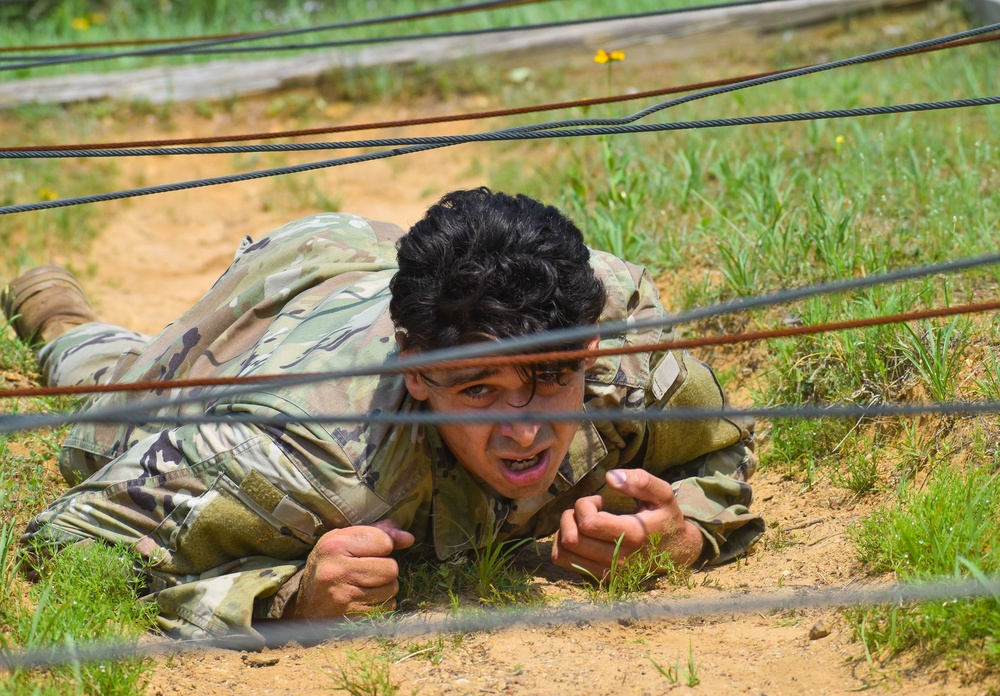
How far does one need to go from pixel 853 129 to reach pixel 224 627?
3.69 m

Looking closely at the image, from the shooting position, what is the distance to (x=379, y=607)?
2.59 metres

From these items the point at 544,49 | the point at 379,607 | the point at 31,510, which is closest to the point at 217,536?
the point at 379,607

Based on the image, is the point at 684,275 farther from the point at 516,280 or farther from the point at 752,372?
the point at 516,280

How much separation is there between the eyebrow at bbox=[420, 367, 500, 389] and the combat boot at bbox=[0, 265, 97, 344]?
2.10 meters

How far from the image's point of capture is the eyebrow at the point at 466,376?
2.39 m

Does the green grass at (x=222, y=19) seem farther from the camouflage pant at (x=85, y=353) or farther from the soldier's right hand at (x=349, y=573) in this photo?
the soldier's right hand at (x=349, y=573)

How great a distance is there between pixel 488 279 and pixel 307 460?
0.59m

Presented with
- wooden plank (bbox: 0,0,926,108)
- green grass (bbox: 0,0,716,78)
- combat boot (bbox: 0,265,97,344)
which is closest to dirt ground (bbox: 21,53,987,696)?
combat boot (bbox: 0,265,97,344)

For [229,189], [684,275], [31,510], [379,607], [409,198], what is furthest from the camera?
[229,189]

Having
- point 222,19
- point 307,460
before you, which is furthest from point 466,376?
point 222,19

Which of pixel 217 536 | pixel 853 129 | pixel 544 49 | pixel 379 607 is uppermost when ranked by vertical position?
pixel 544 49

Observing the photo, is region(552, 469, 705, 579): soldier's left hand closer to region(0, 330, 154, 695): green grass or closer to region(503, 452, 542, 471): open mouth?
region(503, 452, 542, 471): open mouth

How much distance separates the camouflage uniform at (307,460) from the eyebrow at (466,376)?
22 cm

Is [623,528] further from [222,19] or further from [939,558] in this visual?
[222,19]
